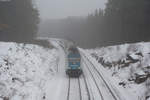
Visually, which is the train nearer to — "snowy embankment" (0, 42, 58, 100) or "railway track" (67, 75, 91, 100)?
"railway track" (67, 75, 91, 100)

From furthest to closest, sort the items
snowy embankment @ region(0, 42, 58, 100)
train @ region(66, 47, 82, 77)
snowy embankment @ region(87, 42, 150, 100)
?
train @ region(66, 47, 82, 77) < snowy embankment @ region(87, 42, 150, 100) < snowy embankment @ region(0, 42, 58, 100)

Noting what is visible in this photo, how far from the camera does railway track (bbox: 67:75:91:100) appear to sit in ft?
41.8

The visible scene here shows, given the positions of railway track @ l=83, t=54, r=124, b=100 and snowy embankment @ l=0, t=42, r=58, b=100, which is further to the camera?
railway track @ l=83, t=54, r=124, b=100

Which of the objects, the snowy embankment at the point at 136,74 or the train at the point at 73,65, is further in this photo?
the train at the point at 73,65

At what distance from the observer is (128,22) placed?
3434 cm

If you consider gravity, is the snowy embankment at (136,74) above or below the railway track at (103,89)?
above

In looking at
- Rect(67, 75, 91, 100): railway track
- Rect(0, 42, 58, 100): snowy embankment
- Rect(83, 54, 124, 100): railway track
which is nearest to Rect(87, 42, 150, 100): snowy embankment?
Rect(83, 54, 124, 100): railway track

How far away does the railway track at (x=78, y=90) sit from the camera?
1273 cm

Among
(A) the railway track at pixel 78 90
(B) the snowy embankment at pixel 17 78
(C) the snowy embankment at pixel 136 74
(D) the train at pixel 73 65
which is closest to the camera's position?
(B) the snowy embankment at pixel 17 78

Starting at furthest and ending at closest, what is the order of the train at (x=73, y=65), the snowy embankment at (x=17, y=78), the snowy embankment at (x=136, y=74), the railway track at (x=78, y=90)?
1. the train at (x=73, y=65)
2. the railway track at (x=78, y=90)
3. the snowy embankment at (x=136, y=74)
4. the snowy embankment at (x=17, y=78)

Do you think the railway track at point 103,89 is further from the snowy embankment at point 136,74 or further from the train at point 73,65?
the train at point 73,65

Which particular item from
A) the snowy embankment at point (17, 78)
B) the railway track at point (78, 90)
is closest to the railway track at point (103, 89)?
the railway track at point (78, 90)

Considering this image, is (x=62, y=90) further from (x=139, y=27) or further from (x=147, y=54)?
(x=139, y=27)

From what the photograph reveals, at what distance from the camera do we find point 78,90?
47.2ft
